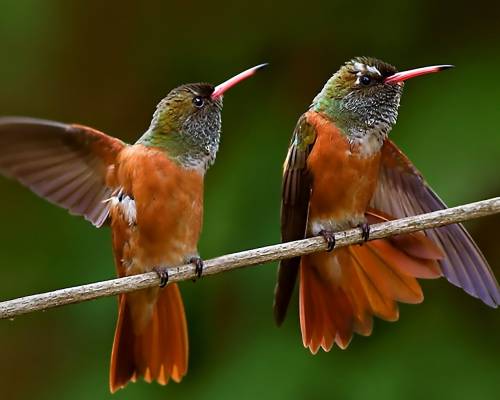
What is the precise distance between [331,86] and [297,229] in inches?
23.5

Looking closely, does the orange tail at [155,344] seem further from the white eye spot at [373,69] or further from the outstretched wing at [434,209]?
the white eye spot at [373,69]

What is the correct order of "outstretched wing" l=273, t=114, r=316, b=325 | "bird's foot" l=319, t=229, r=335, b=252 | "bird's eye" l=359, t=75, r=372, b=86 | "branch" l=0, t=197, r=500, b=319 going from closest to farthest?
"branch" l=0, t=197, r=500, b=319 → "bird's foot" l=319, t=229, r=335, b=252 → "outstretched wing" l=273, t=114, r=316, b=325 → "bird's eye" l=359, t=75, r=372, b=86

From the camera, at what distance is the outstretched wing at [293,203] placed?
463 centimetres

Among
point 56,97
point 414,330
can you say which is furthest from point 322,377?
point 56,97

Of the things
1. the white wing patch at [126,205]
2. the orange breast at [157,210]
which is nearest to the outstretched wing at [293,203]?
the orange breast at [157,210]

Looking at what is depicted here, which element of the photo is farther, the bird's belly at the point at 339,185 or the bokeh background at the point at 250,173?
the bokeh background at the point at 250,173

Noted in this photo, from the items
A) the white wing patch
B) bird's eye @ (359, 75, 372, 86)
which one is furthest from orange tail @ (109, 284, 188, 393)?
bird's eye @ (359, 75, 372, 86)

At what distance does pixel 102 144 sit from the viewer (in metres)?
4.67

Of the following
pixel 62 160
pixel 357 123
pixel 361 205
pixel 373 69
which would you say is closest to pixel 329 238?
pixel 361 205

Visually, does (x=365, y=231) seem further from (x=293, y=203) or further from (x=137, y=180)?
(x=137, y=180)

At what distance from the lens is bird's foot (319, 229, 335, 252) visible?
449cm

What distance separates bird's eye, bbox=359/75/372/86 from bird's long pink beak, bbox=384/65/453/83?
0.27ft

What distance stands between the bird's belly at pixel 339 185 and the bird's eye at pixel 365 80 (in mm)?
256

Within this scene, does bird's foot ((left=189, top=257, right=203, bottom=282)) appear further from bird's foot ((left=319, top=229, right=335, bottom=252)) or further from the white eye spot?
the white eye spot
